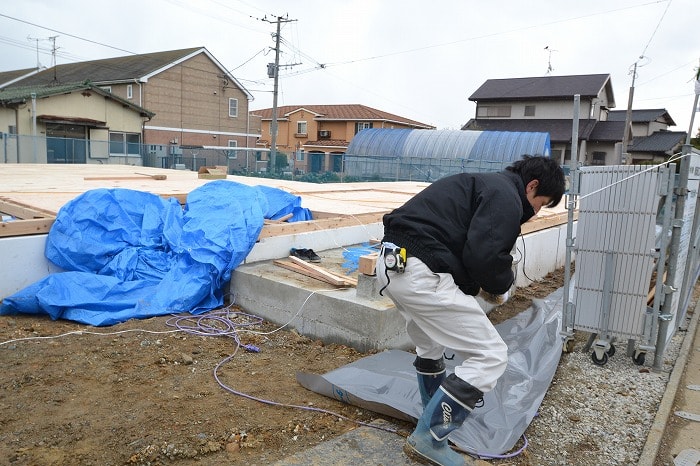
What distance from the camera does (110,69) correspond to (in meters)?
33.7

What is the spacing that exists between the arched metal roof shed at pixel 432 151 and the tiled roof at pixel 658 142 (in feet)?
31.4

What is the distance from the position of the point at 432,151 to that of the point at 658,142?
1540 cm

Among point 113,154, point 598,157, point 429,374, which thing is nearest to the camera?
point 429,374

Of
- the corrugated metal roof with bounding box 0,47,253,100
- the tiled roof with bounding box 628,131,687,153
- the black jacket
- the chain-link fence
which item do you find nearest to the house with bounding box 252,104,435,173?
the corrugated metal roof with bounding box 0,47,253,100

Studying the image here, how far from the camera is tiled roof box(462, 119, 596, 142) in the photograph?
3103 cm

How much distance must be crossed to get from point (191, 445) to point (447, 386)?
131 cm

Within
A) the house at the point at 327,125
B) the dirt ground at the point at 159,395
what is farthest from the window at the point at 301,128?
the dirt ground at the point at 159,395

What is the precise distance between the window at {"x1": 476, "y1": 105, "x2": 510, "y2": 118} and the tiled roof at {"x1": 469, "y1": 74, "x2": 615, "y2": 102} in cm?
70

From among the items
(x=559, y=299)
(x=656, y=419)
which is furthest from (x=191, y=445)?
(x=559, y=299)

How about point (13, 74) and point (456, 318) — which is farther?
point (13, 74)

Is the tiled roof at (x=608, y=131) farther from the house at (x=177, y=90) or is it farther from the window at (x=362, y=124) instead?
the house at (x=177, y=90)

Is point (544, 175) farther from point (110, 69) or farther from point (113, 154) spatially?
point (110, 69)

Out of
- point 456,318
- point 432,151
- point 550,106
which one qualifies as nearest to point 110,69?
point 432,151

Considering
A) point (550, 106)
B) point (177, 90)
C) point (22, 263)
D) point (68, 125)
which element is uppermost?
point (550, 106)
